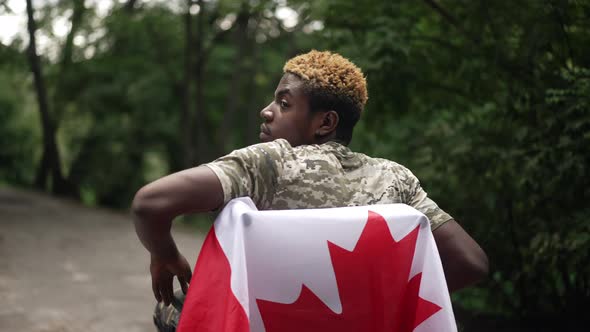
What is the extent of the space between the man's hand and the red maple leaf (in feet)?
0.86

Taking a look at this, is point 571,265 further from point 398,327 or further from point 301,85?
point 301,85

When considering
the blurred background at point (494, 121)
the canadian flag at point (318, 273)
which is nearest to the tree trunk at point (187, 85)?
the blurred background at point (494, 121)

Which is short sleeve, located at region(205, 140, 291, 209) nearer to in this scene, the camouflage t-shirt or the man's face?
the camouflage t-shirt

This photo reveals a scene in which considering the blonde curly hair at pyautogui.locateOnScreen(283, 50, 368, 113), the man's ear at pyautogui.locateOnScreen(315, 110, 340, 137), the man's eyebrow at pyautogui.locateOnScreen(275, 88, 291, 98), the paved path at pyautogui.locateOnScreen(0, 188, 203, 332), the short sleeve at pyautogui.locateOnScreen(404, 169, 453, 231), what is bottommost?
the paved path at pyautogui.locateOnScreen(0, 188, 203, 332)

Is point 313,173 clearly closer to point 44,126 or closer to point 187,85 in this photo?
point 187,85

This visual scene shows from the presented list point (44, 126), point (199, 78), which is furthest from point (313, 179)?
point (44, 126)

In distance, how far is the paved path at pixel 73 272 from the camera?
4828 mm

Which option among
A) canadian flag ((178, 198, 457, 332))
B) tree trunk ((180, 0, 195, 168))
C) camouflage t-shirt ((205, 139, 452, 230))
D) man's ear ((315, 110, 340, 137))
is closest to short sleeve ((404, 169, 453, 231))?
camouflage t-shirt ((205, 139, 452, 230))

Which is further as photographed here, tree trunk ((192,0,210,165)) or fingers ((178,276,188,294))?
tree trunk ((192,0,210,165))

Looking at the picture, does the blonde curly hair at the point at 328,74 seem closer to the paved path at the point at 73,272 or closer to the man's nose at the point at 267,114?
the man's nose at the point at 267,114

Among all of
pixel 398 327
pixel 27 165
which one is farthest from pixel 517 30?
pixel 27 165

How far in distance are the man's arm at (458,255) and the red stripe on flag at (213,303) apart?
0.72 meters

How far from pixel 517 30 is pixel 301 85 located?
2398mm

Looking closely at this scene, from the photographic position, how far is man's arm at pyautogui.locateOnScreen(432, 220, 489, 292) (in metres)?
2.07
